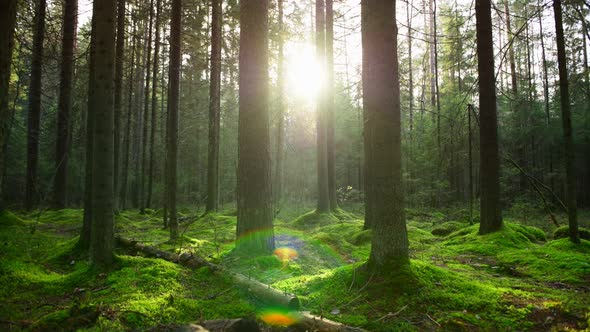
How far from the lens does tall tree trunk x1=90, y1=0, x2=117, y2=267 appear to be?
534cm

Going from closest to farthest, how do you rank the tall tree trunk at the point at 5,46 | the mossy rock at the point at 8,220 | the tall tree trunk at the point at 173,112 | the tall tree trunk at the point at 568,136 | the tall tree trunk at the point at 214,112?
the tall tree trunk at the point at 5,46 → the tall tree trunk at the point at 568,136 → the tall tree trunk at the point at 173,112 → the mossy rock at the point at 8,220 → the tall tree trunk at the point at 214,112

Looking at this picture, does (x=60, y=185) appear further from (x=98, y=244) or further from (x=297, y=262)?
(x=297, y=262)

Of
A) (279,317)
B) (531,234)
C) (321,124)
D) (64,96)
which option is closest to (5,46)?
(279,317)

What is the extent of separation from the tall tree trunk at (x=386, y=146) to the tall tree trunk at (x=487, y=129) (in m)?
5.71

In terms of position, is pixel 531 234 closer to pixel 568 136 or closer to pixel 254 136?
pixel 568 136

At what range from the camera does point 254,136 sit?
6.57m

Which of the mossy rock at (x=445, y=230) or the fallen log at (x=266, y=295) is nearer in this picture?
the fallen log at (x=266, y=295)

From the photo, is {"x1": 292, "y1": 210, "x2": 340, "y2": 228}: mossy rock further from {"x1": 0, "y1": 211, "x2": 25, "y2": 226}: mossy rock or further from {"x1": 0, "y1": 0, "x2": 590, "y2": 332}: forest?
{"x1": 0, "y1": 211, "x2": 25, "y2": 226}: mossy rock

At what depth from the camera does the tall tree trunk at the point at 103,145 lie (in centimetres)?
534

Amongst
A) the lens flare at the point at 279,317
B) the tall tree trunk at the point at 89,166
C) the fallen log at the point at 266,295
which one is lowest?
the lens flare at the point at 279,317

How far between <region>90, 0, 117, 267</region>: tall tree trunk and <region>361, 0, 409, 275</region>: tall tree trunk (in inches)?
166

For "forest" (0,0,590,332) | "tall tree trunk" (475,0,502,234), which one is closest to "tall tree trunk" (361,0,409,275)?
"forest" (0,0,590,332)

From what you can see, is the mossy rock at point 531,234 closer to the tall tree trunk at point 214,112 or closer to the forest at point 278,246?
the forest at point 278,246

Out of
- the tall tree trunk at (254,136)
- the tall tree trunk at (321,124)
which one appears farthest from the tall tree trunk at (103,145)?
the tall tree trunk at (321,124)
